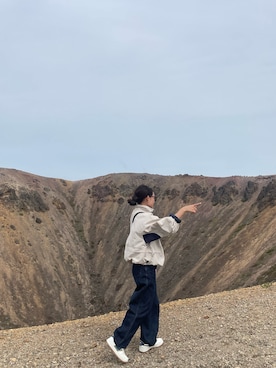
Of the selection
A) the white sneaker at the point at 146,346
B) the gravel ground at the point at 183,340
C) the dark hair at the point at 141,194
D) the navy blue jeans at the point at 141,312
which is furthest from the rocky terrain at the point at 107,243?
the dark hair at the point at 141,194

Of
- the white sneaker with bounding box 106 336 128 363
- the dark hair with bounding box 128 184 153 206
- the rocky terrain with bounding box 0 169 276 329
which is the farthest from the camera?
the rocky terrain with bounding box 0 169 276 329

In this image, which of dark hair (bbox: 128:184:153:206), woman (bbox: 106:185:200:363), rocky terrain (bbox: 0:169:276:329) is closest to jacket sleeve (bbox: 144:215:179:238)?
woman (bbox: 106:185:200:363)

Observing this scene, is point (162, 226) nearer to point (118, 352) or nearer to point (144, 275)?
point (144, 275)

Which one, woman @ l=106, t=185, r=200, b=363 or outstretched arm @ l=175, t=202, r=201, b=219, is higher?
outstretched arm @ l=175, t=202, r=201, b=219

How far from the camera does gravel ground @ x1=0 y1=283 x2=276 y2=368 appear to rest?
23.0ft

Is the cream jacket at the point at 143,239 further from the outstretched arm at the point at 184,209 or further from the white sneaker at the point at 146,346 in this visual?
the white sneaker at the point at 146,346

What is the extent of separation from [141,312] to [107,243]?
231ft

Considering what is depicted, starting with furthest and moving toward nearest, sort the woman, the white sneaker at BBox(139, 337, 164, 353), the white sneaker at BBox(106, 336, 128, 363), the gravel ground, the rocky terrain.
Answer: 1. the rocky terrain
2. the white sneaker at BBox(139, 337, 164, 353)
3. the woman
4. the white sneaker at BBox(106, 336, 128, 363)
5. the gravel ground

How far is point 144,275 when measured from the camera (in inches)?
298

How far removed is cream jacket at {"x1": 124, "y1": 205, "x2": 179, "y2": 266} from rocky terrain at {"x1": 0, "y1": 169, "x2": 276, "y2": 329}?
3404 cm

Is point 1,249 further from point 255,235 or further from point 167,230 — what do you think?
point 167,230

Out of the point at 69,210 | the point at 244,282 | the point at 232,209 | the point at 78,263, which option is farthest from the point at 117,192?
the point at 244,282

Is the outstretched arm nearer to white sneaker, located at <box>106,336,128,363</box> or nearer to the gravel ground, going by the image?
the gravel ground

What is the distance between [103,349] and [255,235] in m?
49.3
